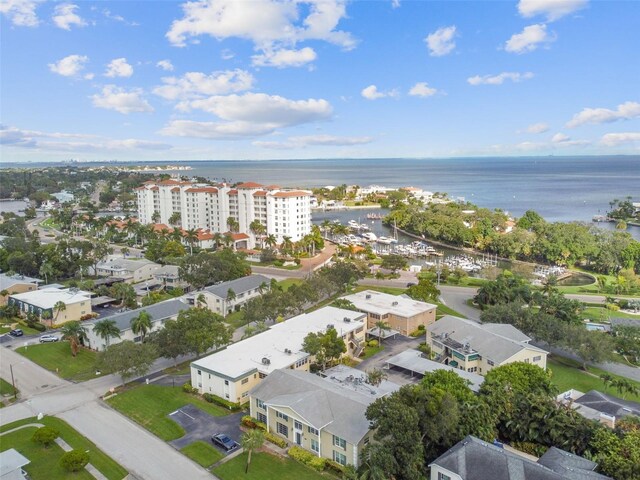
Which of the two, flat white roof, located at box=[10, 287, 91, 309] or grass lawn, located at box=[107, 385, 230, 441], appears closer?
grass lawn, located at box=[107, 385, 230, 441]

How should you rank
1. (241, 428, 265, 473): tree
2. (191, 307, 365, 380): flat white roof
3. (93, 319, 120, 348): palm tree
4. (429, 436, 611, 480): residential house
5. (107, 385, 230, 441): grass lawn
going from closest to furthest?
(429, 436, 611, 480): residential house → (241, 428, 265, 473): tree → (107, 385, 230, 441): grass lawn → (191, 307, 365, 380): flat white roof → (93, 319, 120, 348): palm tree

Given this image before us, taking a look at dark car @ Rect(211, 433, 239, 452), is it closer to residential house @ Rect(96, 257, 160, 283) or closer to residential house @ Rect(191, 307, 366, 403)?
residential house @ Rect(191, 307, 366, 403)

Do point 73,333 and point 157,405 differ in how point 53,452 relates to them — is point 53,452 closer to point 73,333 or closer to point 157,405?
point 157,405

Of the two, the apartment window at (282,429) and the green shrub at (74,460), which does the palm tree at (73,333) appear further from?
the apartment window at (282,429)

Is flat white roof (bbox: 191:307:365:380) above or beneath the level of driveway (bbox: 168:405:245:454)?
above

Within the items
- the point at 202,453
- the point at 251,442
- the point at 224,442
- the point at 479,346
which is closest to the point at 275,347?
the point at 224,442

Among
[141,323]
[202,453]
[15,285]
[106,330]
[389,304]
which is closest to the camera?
[202,453]

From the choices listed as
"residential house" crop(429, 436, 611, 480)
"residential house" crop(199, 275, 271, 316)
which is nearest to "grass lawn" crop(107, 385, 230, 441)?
"residential house" crop(429, 436, 611, 480)
